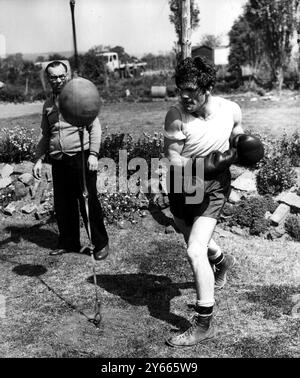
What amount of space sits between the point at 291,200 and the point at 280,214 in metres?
0.28

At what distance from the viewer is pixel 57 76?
513 centimetres

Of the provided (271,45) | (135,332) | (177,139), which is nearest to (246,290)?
(135,332)

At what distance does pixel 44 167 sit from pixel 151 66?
2840 cm

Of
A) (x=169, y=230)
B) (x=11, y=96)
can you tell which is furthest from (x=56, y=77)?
(x=11, y=96)

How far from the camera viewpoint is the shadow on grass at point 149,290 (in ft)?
14.8

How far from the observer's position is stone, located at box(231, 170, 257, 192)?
22.9 ft

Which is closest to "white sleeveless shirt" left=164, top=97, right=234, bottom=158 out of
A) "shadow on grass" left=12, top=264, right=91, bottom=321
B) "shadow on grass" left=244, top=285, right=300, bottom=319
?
"shadow on grass" left=244, top=285, right=300, bottom=319

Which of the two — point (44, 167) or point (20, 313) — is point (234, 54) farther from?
point (20, 313)

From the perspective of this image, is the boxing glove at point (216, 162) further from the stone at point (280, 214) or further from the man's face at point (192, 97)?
the stone at point (280, 214)

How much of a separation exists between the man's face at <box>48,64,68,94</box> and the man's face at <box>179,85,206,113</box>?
1759mm

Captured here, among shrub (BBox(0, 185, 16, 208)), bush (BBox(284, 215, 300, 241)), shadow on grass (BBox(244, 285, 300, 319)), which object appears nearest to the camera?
shadow on grass (BBox(244, 285, 300, 319))

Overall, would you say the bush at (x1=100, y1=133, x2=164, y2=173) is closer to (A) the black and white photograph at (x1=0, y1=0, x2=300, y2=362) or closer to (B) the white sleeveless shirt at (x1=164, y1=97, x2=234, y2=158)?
(A) the black and white photograph at (x1=0, y1=0, x2=300, y2=362)

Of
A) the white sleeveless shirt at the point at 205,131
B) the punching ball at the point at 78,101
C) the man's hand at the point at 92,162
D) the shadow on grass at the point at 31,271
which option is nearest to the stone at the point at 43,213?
the shadow on grass at the point at 31,271

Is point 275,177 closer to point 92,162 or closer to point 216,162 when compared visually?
point 92,162
